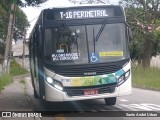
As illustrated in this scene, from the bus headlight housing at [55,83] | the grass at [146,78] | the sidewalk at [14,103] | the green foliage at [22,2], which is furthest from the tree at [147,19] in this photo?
the bus headlight housing at [55,83]

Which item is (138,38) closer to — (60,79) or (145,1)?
(145,1)

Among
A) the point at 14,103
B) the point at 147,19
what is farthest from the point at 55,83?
the point at 147,19

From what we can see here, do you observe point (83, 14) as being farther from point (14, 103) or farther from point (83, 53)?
point (14, 103)

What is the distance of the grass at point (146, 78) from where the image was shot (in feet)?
84.5

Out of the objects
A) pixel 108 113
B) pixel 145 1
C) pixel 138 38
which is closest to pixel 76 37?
pixel 108 113

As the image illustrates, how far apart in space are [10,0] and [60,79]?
3.10 m

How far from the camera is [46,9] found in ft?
40.8

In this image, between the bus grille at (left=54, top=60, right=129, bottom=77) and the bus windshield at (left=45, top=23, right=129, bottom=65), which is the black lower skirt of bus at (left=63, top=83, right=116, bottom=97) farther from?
the bus windshield at (left=45, top=23, right=129, bottom=65)

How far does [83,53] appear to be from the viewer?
39.9ft

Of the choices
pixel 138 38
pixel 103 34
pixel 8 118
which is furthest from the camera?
pixel 138 38

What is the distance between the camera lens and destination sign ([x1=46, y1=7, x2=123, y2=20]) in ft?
40.6

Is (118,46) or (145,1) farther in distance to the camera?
(145,1)

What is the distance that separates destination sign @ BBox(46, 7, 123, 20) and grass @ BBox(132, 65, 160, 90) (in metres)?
12.0

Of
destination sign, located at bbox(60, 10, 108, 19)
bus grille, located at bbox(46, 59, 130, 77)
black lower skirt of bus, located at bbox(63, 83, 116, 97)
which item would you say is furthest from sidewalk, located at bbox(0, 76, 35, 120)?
destination sign, located at bbox(60, 10, 108, 19)
